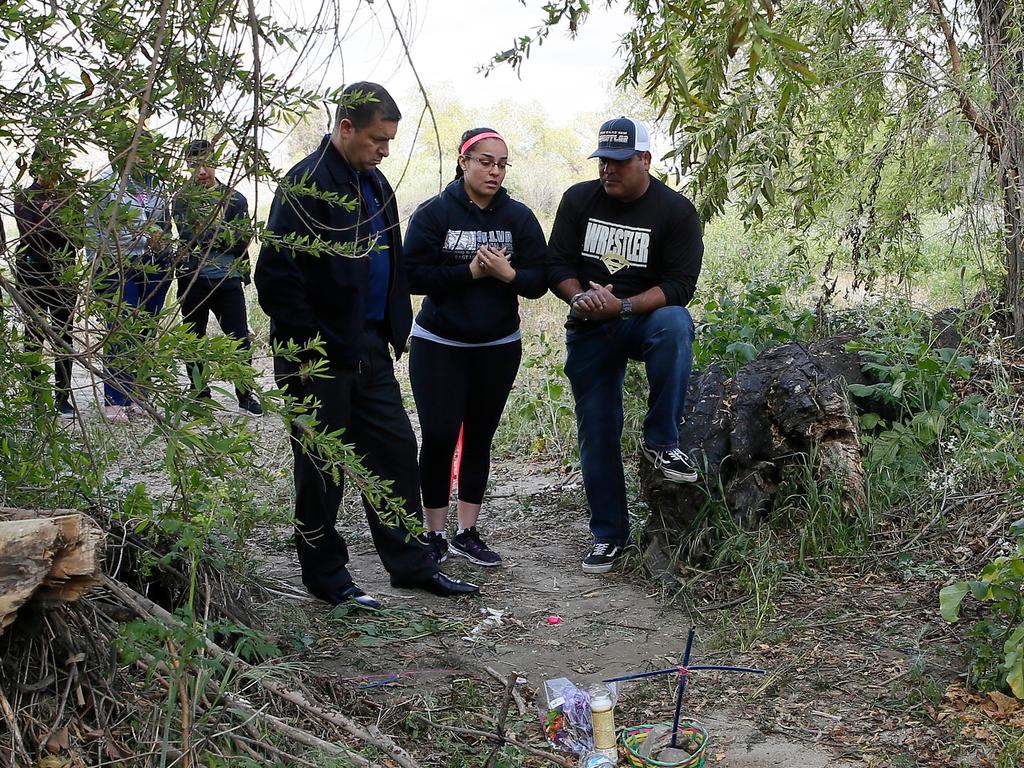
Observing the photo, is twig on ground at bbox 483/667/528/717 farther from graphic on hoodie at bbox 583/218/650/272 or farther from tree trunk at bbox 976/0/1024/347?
tree trunk at bbox 976/0/1024/347

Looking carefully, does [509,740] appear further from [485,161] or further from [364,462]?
[485,161]

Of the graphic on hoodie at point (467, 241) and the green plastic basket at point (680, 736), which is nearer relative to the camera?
the green plastic basket at point (680, 736)

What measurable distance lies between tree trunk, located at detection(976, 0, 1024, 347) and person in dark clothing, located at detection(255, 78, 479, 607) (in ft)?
12.4

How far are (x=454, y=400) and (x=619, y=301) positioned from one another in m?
0.93

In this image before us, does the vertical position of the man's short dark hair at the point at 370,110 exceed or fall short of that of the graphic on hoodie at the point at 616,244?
it exceeds it

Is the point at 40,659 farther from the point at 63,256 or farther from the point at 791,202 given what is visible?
the point at 791,202

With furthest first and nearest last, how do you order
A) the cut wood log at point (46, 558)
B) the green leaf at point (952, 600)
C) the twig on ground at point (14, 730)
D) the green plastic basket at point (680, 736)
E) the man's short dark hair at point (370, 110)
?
the man's short dark hair at point (370, 110), the green leaf at point (952, 600), the green plastic basket at point (680, 736), the twig on ground at point (14, 730), the cut wood log at point (46, 558)

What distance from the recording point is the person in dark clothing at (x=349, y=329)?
4215 millimetres

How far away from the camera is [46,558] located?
248 centimetres

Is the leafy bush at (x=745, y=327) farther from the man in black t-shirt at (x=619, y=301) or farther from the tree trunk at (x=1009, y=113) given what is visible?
the tree trunk at (x=1009, y=113)

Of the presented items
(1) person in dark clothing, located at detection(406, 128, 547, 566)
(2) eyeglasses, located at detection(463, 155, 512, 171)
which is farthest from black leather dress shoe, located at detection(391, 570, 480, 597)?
(2) eyeglasses, located at detection(463, 155, 512, 171)

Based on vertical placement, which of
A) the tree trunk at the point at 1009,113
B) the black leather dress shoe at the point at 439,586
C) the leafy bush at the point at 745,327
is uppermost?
the tree trunk at the point at 1009,113

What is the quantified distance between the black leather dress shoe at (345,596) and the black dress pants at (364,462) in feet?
0.07

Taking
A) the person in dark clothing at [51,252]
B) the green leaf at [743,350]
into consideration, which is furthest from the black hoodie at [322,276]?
the green leaf at [743,350]
